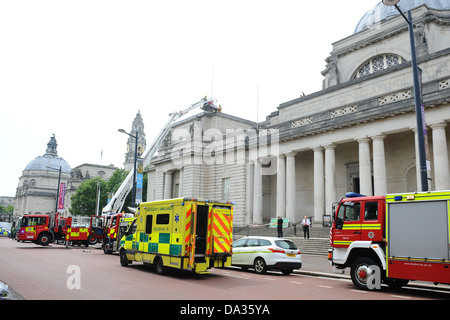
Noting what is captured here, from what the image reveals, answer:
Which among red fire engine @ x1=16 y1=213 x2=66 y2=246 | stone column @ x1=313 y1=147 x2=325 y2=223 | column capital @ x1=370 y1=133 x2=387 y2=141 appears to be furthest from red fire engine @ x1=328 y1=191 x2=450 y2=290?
red fire engine @ x1=16 y1=213 x2=66 y2=246

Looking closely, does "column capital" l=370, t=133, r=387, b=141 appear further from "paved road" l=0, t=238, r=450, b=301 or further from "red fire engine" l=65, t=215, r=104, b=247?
"red fire engine" l=65, t=215, r=104, b=247

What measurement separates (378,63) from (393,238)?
101 ft

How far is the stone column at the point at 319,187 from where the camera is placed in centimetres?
3005

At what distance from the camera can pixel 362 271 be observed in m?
11.4

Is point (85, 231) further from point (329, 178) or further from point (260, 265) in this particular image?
point (329, 178)

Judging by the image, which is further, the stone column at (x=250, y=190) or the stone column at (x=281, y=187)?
the stone column at (x=250, y=190)

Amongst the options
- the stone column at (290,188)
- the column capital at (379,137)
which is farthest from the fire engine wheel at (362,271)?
the stone column at (290,188)

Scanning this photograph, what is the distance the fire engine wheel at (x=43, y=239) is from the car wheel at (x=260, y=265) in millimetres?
21424

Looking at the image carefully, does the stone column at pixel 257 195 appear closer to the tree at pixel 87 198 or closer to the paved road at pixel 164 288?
the paved road at pixel 164 288

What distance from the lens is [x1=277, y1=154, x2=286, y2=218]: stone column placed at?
109 feet

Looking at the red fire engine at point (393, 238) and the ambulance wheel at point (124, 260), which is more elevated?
the red fire engine at point (393, 238)
